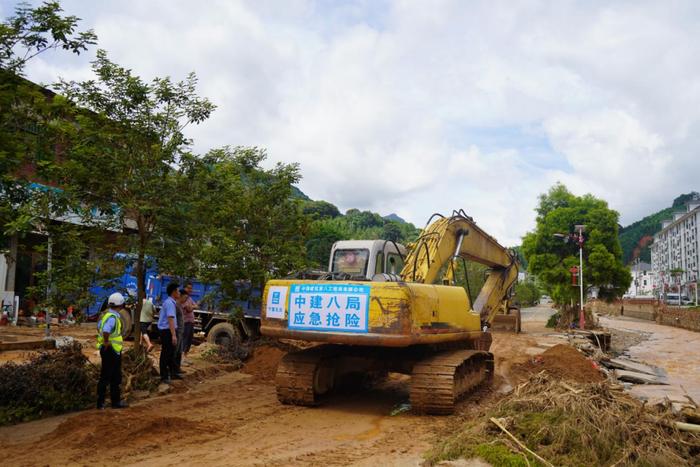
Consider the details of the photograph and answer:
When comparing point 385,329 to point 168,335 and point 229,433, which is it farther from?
point 168,335

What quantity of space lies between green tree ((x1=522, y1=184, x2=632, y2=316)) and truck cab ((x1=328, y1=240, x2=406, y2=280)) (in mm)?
22691

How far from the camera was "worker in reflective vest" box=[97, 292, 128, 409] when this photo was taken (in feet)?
25.8

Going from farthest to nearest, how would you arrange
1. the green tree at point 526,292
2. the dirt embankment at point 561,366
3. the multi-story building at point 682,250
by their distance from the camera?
the multi-story building at point 682,250 → the green tree at point 526,292 → the dirt embankment at point 561,366

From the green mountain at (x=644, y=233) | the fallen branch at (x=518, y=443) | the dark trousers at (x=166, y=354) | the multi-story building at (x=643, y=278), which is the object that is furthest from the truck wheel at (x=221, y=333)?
the green mountain at (x=644, y=233)

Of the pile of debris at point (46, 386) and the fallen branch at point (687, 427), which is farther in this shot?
the pile of debris at point (46, 386)

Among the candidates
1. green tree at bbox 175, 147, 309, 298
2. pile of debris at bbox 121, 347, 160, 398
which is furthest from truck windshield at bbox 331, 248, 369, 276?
pile of debris at bbox 121, 347, 160, 398

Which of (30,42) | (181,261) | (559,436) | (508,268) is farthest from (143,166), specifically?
(508,268)

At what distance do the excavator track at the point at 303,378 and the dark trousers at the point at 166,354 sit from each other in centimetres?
198

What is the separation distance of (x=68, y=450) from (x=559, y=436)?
195 inches

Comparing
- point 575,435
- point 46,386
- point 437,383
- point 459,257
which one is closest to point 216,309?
point 459,257

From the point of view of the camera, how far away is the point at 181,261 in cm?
991

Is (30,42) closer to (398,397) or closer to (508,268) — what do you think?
(398,397)

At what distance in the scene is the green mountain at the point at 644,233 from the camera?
449 ft

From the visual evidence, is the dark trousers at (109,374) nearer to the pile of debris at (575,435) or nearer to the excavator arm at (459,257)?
the pile of debris at (575,435)
